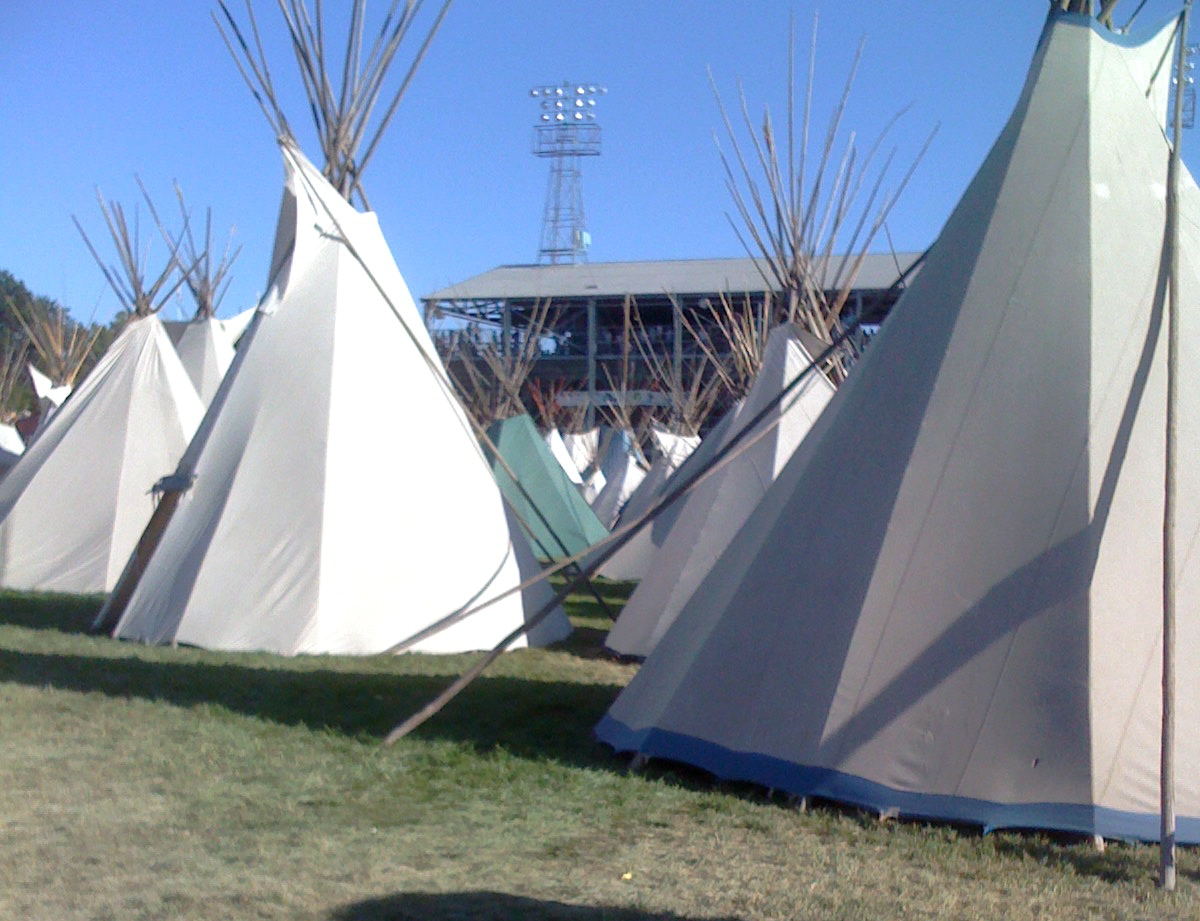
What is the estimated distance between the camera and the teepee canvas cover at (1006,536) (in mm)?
4309

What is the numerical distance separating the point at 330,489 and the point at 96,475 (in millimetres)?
4211

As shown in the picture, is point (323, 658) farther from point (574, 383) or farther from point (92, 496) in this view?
point (574, 383)

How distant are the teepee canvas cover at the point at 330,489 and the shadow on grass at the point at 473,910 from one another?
15.8 feet

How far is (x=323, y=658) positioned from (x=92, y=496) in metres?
4.68

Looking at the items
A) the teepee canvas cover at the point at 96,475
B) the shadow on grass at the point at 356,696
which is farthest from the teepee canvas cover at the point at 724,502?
the teepee canvas cover at the point at 96,475

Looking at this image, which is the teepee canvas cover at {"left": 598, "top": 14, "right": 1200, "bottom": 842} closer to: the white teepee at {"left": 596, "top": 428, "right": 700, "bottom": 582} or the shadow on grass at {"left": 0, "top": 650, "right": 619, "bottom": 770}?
the shadow on grass at {"left": 0, "top": 650, "right": 619, "bottom": 770}

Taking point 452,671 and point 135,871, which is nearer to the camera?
point 135,871

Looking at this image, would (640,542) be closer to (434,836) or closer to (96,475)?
(96,475)

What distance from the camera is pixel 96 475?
11.7 m

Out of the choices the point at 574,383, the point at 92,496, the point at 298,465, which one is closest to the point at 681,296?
the point at 574,383

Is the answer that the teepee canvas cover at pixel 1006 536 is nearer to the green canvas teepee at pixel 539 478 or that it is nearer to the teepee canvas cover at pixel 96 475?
the teepee canvas cover at pixel 96 475

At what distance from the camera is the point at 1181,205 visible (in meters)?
4.90

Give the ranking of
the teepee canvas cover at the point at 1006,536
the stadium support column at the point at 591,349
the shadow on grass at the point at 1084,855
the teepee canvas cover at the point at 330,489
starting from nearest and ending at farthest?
1. the shadow on grass at the point at 1084,855
2. the teepee canvas cover at the point at 1006,536
3. the teepee canvas cover at the point at 330,489
4. the stadium support column at the point at 591,349

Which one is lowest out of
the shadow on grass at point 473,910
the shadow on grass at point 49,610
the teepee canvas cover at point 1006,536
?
the shadow on grass at point 473,910
